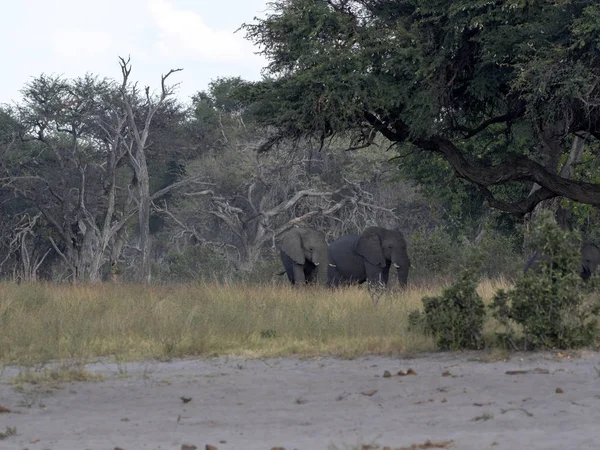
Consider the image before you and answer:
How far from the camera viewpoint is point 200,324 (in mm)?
12023

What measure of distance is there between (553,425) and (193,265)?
94.4 ft

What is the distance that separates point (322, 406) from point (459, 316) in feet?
9.32

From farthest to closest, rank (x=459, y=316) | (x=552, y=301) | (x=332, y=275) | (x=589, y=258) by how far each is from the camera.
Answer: (x=332, y=275)
(x=589, y=258)
(x=459, y=316)
(x=552, y=301)

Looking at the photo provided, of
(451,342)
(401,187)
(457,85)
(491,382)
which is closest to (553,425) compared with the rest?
(491,382)

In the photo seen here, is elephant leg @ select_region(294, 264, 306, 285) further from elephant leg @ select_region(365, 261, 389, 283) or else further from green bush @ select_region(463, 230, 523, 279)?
green bush @ select_region(463, 230, 523, 279)

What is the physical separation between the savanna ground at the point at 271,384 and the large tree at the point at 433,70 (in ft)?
15.1

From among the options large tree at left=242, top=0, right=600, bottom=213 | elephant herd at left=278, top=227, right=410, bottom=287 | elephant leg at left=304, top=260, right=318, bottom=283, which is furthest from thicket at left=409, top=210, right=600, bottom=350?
elephant leg at left=304, top=260, right=318, bottom=283

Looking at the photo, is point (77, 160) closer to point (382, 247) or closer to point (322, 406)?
point (382, 247)

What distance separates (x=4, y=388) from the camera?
8.62 m

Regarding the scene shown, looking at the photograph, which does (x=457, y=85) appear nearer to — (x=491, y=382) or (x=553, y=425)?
(x=491, y=382)

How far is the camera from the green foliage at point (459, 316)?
9898 millimetres

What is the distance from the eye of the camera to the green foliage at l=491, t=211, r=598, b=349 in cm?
955

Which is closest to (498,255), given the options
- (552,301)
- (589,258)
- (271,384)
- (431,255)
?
(431,255)

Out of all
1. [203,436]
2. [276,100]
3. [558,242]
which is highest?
[276,100]
